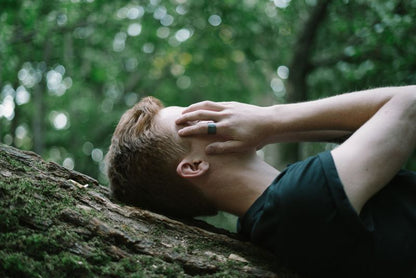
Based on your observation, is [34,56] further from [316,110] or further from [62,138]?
[316,110]

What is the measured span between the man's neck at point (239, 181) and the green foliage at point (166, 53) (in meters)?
4.19

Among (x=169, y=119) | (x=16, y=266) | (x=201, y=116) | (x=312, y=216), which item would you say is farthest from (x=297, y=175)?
(x=16, y=266)

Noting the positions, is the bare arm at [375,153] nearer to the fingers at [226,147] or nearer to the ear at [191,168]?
the fingers at [226,147]

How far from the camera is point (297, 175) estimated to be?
6.77ft

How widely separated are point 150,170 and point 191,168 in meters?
0.28

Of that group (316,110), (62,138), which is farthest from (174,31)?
(316,110)

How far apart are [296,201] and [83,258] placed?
1.03 metres

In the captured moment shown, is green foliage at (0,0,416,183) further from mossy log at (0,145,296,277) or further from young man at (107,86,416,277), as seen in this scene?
mossy log at (0,145,296,277)

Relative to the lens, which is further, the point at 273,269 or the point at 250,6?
the point at 250,6

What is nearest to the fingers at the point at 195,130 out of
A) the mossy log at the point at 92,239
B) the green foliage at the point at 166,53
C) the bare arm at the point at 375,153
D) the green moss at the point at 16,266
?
the mossy log at the point at 92,239

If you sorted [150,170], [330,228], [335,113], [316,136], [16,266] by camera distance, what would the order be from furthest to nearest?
[316,136] → [150,170] → [335,113] → [330,228] → [16,266]

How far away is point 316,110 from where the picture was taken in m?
2.34

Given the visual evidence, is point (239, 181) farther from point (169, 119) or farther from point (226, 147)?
point (169, 119)

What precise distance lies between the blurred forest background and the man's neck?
420cm
